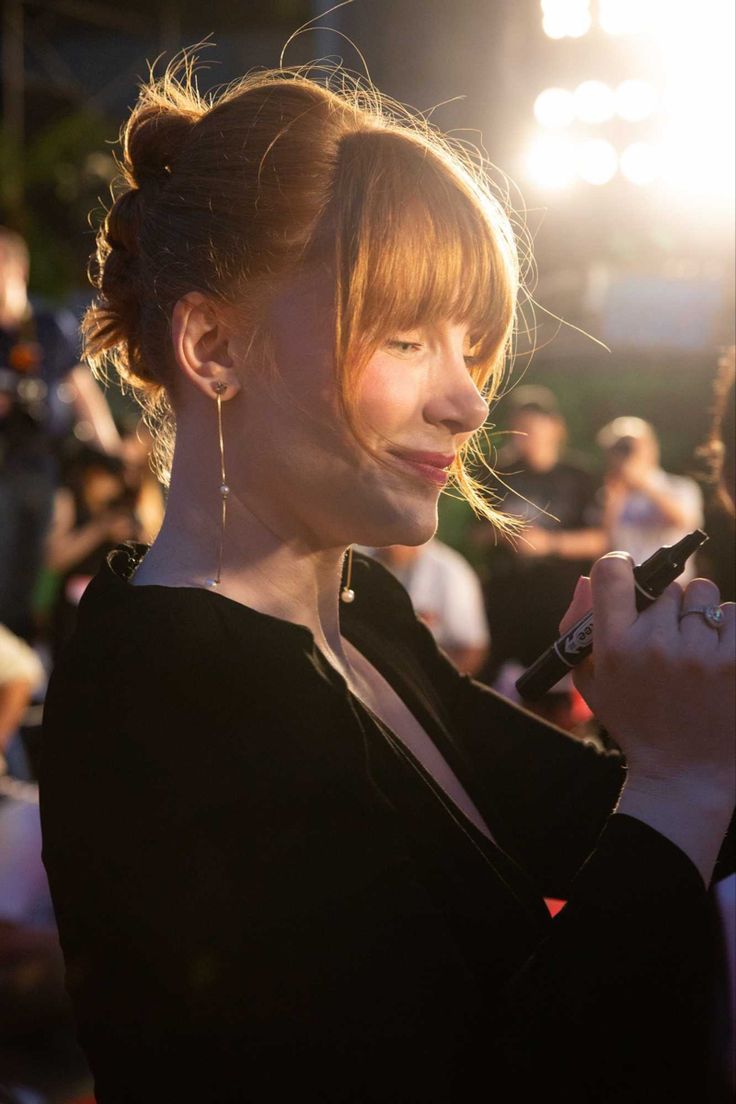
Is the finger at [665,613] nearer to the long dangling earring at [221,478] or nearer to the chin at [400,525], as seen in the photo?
the chin at [400,525]

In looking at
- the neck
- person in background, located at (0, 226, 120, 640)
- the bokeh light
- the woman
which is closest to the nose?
the woman

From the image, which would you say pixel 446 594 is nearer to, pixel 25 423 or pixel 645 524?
pixel 645 524

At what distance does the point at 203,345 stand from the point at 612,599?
410mm

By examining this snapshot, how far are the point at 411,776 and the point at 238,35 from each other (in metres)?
13.7

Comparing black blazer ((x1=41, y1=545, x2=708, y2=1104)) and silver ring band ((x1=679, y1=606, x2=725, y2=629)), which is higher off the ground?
silver ring band ((x1=679, y1=606, x2=725, y2=629))

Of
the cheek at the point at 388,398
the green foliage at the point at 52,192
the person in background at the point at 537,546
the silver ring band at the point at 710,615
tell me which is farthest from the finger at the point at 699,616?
the green foliage at the point at 52,192

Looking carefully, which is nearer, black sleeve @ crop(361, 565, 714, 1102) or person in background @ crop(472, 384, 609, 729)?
black sleeve @ crop(361, 565, 714, 1102)

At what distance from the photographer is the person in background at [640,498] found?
529 cm

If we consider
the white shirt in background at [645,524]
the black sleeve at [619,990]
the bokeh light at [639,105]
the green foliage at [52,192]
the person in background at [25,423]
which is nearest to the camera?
the black sleeve at [619,990]

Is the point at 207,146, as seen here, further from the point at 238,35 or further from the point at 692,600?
the point at 238,35

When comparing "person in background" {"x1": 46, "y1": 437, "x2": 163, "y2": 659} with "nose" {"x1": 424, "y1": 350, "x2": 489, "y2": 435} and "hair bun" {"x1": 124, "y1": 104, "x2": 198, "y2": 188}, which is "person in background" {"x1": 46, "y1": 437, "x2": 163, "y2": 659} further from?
"nose" {"x1": 424, "y1": 350, "x2": 489, "y2": 435}

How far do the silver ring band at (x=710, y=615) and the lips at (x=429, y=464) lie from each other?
0.81ft

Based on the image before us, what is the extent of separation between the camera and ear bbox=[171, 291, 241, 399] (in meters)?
1.04

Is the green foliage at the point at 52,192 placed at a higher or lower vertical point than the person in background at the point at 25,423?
higher
